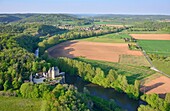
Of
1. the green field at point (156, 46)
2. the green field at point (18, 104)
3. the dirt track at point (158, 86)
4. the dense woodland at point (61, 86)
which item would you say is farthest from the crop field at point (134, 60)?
the green field at point (18, 104)

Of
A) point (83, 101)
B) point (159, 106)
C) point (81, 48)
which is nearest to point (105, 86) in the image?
point (159, 106)

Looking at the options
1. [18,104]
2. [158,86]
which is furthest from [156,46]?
[18,104]

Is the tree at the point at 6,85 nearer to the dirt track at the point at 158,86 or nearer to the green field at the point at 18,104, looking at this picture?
the green field at the point at 18,104

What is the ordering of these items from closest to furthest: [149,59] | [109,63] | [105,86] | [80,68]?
[105,86], [80,68], [109,63], [149,59]

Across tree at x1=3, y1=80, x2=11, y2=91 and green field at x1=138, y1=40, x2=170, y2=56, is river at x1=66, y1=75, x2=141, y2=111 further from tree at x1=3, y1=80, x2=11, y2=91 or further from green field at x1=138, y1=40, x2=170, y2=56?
green field at x1=138, y1=40, x2=170, y2=56

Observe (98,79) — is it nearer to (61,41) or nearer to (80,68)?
(80,68)

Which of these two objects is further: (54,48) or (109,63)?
(54,48)
